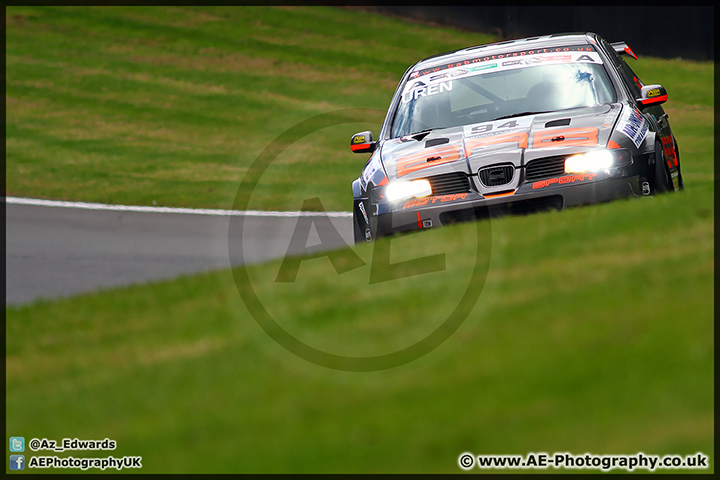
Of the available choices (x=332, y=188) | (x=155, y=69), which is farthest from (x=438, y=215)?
(x=155, y=69)

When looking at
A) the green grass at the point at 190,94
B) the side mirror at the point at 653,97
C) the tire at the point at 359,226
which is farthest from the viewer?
the green grass at the point at 190,94

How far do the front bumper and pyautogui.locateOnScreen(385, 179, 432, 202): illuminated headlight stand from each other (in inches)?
3.0

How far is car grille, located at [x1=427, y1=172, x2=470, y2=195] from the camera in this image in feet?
24.9

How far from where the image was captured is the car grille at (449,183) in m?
7.58

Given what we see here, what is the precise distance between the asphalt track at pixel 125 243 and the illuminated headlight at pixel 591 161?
341cm

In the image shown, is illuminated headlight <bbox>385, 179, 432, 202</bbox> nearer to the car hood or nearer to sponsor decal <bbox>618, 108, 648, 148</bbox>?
the car hood

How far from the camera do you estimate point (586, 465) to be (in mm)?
3787

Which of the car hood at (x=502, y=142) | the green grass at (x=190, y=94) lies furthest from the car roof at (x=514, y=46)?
the green grass at (x=190, y=94)

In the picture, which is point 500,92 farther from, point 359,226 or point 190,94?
point 190,94

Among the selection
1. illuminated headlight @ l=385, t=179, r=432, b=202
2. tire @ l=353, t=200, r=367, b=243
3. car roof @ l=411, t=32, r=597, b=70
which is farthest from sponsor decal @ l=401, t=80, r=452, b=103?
illuminated headlight @ l=385, t=179, r=432, b=202

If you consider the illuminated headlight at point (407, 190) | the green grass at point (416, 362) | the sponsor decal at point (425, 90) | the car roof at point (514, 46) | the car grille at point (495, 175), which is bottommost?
the green grass at point (416, 362)

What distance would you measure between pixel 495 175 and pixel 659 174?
4.27 feet

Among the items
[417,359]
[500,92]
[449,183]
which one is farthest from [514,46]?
[417,359]

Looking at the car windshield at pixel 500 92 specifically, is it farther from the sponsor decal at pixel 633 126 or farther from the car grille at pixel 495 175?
the car grille at pixel 495 175
